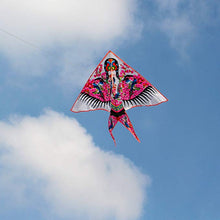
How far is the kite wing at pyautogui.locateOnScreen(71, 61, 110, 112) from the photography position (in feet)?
62.0

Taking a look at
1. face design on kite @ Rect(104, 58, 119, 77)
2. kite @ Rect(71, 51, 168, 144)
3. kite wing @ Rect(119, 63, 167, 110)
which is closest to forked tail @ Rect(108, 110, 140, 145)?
kite @ Rect(71, 51, 168, 144)

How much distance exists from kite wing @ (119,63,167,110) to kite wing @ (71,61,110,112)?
101cm

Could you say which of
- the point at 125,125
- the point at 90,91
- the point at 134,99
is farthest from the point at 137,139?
the point at 90,91

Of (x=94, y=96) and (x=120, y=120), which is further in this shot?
(x=94, y=96)

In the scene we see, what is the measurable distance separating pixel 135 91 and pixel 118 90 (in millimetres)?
1011

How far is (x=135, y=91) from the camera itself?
18.8m

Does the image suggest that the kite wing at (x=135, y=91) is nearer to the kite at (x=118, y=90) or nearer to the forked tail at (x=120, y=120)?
the kite at (x=118, y=90)

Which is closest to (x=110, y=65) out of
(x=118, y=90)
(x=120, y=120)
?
(x=118, y=90)

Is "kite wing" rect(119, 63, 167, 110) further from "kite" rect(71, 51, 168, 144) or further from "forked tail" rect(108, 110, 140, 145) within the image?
"forked tail" rect(108, 110, 140, 145)

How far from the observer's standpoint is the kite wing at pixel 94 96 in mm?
18891

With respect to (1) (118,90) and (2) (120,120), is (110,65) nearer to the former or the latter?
(1) (118,90)

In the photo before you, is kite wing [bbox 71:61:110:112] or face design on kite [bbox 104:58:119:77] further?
kite wing [bbox 71:61:110:112]

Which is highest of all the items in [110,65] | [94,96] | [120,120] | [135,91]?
[110,65]

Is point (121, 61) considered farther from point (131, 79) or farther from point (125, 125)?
point (125, 125)
